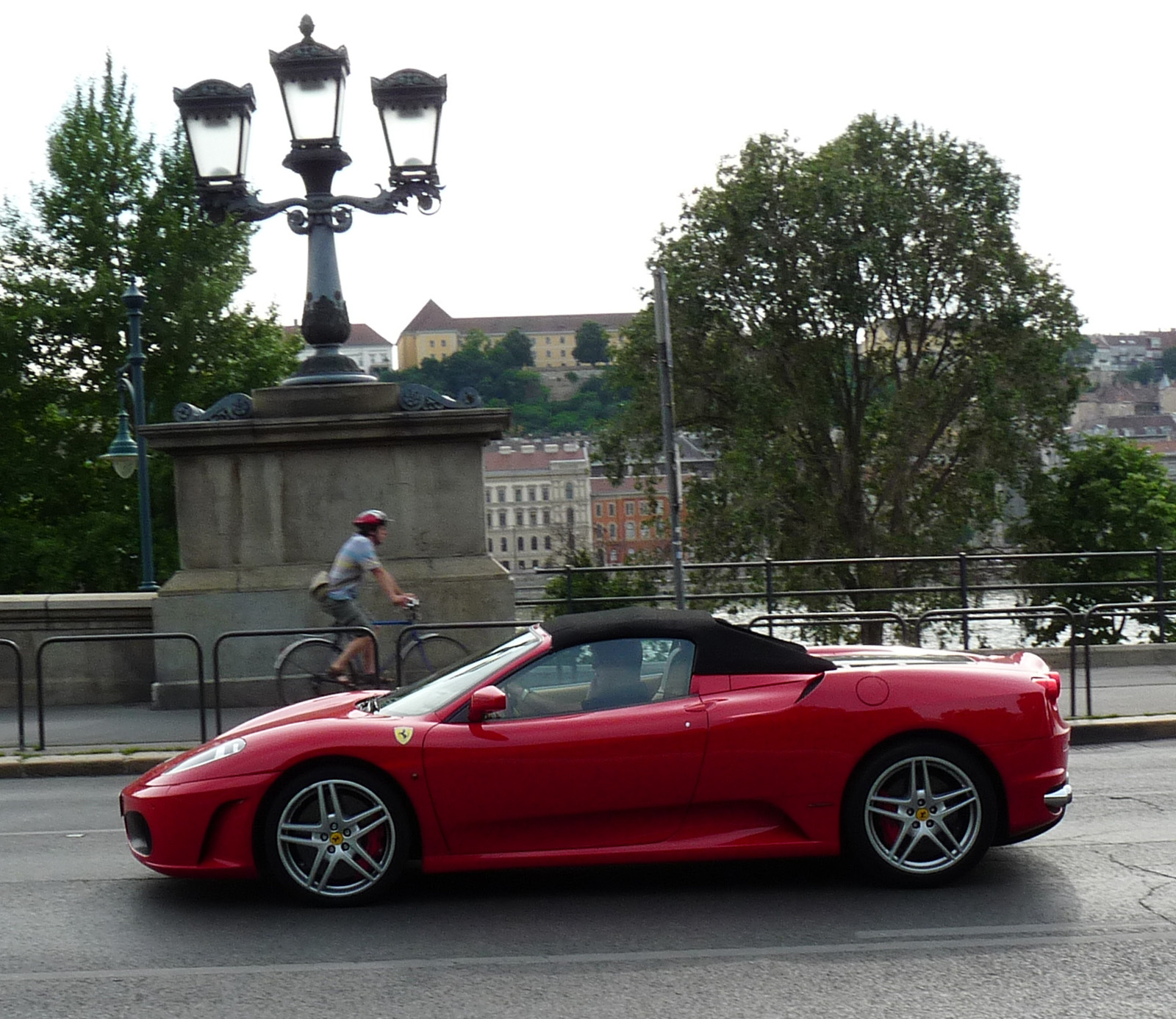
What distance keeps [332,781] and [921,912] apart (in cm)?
239

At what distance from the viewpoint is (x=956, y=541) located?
42.5 meters

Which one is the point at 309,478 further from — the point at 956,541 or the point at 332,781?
the point at 956,541

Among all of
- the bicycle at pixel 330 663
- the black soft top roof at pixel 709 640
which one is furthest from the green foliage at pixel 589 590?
the black soft top roof at pixel 709 640

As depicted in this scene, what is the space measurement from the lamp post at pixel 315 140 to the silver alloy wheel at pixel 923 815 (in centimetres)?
800

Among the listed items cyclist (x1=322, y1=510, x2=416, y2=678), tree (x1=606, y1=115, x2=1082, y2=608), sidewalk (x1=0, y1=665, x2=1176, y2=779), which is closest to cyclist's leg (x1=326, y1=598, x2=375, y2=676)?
cyclist (x1=322, y1=510, x2=416, y2=678)

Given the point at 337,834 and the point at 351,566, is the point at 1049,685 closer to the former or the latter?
the point at 337,834

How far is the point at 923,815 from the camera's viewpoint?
19.3 feet

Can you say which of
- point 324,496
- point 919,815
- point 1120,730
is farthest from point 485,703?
point 324,496

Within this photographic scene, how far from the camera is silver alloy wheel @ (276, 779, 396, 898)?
580 centimetres

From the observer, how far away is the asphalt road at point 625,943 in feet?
14.8

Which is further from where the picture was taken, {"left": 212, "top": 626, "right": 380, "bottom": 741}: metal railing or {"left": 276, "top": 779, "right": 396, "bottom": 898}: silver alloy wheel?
{"left": 212, "top": 626, "right": 380, "bottom": 741}: metal railing

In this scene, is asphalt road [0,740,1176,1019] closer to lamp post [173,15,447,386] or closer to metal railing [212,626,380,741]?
metal railing [212,626,380,741]

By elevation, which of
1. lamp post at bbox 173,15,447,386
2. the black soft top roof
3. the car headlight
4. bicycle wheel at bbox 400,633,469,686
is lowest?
bicycle wheel at bbox 400,633,469,686

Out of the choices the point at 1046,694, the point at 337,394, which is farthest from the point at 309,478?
the point at 1046,694
